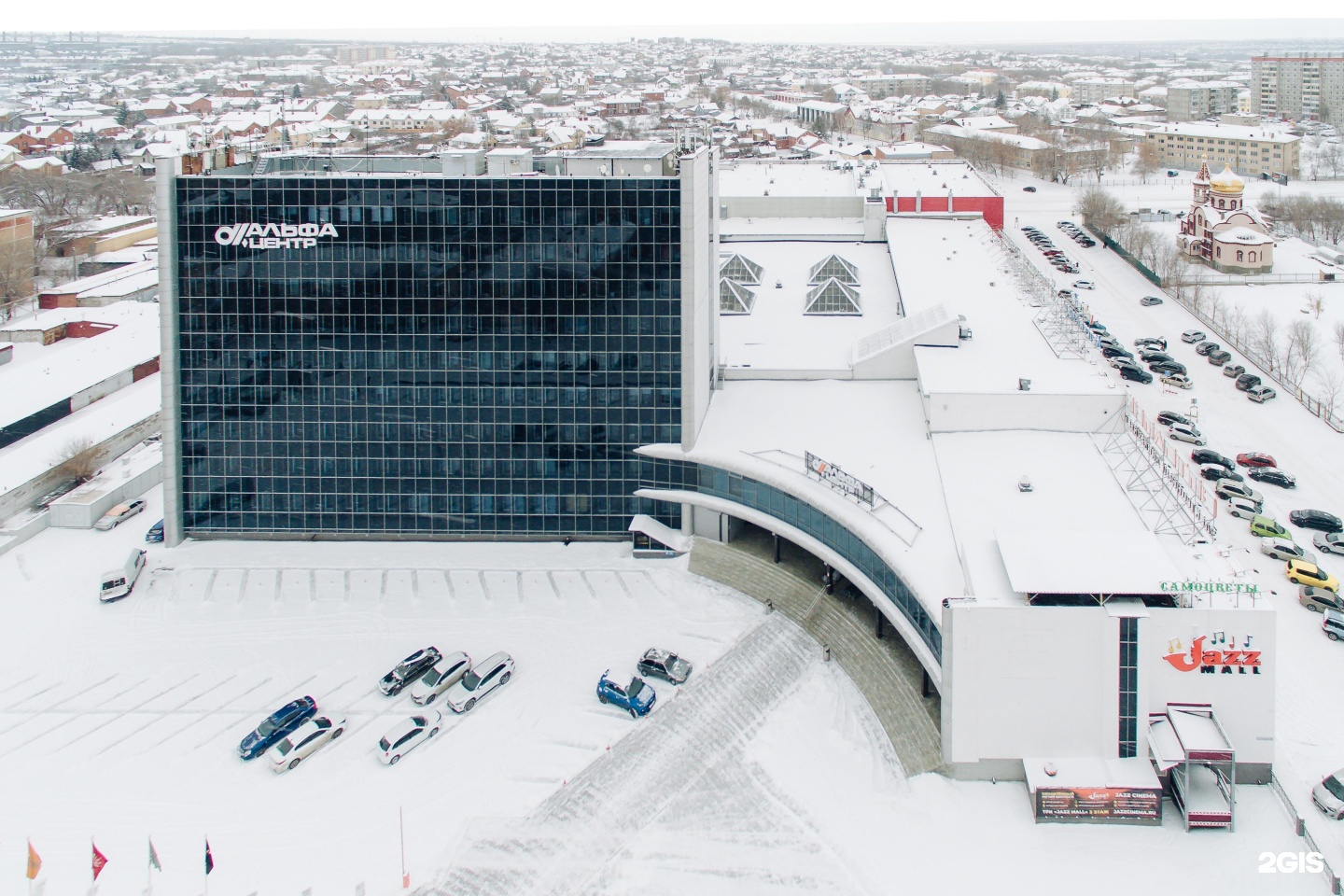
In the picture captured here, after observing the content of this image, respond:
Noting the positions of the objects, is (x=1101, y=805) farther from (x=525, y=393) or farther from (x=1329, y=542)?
(x=525, y=393)

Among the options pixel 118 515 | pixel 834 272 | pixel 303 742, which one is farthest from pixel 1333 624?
pixel 118 515

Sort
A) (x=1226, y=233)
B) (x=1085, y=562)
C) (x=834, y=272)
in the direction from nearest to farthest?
(x=1085, y=562) < (x=834, y=272) < (x=1226, y=233)

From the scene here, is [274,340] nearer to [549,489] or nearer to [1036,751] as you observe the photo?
[549,489]

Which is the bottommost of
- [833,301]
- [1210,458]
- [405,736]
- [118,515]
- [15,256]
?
[405,736]

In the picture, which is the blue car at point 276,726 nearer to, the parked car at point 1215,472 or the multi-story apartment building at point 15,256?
the parked car at point 1215,472

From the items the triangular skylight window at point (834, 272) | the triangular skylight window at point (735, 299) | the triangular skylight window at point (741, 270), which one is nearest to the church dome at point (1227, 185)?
the triangular skylight window at point (834, 272)

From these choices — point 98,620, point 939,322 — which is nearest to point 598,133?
point 939,322
